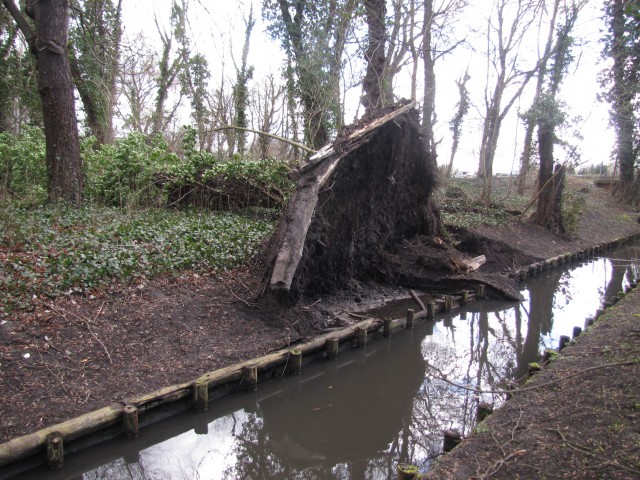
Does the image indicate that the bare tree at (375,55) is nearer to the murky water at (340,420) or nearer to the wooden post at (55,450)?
the murky water at (340,420)

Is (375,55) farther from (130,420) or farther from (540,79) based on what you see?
(130,420)

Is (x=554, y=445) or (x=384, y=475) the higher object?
(x=554, y=445)

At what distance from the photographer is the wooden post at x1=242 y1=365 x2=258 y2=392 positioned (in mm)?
6496

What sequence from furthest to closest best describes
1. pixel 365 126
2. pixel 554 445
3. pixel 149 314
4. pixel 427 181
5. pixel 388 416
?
1. pixel 427 181
2. pixel 365 126
3. pixel 149 314
4. pixel 388 416
5. pixel 554 445

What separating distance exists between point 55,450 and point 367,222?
8.56m

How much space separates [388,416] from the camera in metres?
6.13

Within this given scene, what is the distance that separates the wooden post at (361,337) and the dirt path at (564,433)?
3.31 meters

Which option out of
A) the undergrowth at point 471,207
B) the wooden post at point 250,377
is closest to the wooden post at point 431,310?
the wooden post at point 250,377

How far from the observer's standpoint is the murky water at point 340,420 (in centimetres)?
499

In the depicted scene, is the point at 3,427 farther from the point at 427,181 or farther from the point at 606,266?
the point at 606,266

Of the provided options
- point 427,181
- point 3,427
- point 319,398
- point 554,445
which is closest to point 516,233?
point 427,181

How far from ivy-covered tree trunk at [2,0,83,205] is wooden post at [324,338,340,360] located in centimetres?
753

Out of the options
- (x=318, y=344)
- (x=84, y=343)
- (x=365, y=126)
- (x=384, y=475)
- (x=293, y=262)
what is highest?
(x=365, y=126)

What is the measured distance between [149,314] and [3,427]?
2652 mm
